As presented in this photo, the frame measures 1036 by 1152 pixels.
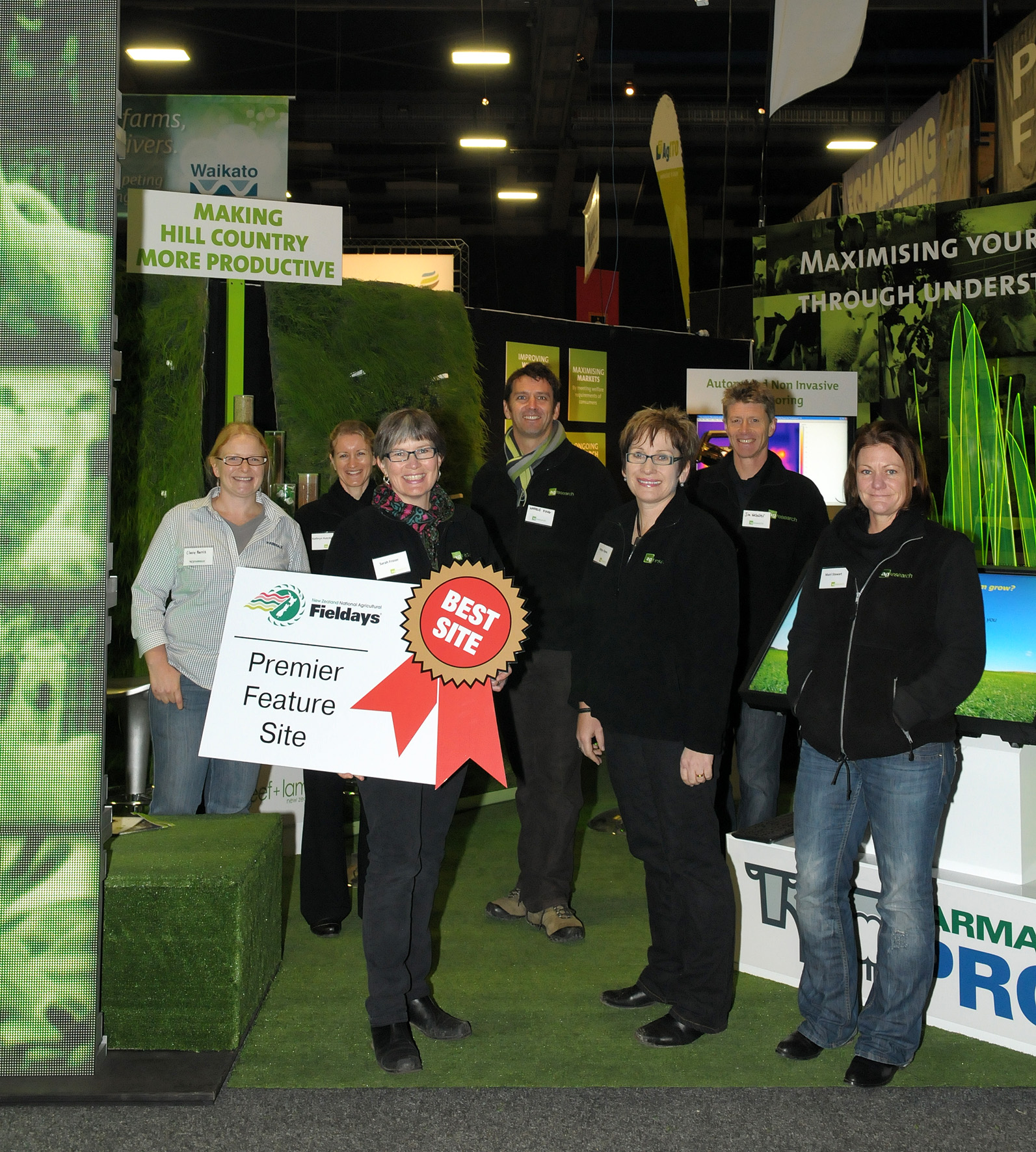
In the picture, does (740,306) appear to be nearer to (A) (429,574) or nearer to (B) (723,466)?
(B) (723,466)

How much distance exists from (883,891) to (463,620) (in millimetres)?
1144

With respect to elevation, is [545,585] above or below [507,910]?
above

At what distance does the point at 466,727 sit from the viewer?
245cm

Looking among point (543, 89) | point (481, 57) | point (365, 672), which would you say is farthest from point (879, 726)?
point (543, 89)

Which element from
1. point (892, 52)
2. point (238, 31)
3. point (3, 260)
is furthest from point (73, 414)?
point (892, 52)

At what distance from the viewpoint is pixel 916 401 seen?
18.4ft

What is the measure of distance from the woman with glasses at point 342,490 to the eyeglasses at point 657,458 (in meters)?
1.36

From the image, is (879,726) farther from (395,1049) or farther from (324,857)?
(324,857)

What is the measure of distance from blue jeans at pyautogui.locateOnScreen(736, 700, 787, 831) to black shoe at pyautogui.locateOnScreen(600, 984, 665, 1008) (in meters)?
0.95

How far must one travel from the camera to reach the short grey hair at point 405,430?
2.45 m

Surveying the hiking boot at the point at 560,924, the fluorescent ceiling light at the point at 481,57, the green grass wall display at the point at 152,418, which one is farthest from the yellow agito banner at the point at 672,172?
the hiking boot at the point at 560,924

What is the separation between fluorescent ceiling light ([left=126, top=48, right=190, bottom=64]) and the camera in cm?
947

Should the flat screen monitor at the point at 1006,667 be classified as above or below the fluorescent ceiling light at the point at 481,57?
below

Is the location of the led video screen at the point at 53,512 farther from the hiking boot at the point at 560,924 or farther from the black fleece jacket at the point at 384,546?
the hiking boot at the point at 560,924
